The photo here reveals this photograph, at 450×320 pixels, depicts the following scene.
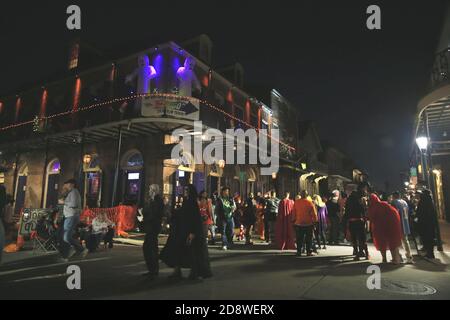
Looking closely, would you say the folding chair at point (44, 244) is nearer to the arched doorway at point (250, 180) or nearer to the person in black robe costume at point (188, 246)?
the person in black robe costume at point (188, 246)

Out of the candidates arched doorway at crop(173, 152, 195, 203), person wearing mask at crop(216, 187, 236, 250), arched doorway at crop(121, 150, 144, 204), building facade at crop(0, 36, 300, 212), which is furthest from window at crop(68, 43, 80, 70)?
person wearing mask at crop(216, 187, 236, 250)

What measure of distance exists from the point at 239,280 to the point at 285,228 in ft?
14.9

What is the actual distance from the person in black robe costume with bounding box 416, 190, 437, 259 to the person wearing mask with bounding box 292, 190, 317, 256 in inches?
108

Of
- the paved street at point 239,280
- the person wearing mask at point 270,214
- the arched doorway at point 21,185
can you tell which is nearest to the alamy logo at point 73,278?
Result: the paved street at point 239,280

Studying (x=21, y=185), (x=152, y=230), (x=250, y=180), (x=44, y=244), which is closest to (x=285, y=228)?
(x=152, y=230)

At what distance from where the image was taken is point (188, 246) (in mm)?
5504

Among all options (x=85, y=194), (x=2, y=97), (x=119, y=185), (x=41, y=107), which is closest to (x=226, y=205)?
(x=119, y=185)

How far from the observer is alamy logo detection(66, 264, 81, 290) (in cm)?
497

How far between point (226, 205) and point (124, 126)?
6.87 metres

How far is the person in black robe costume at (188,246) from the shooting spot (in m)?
5.44

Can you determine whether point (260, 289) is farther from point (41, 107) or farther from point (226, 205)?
point (41, 107)

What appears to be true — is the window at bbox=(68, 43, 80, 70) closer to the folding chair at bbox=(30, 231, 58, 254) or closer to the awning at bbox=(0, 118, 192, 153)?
the awning at bbox=(0, 118, 192, 153)

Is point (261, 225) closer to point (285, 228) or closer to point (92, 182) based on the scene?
point (285, 228)

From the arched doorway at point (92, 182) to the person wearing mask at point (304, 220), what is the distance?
428 inches
